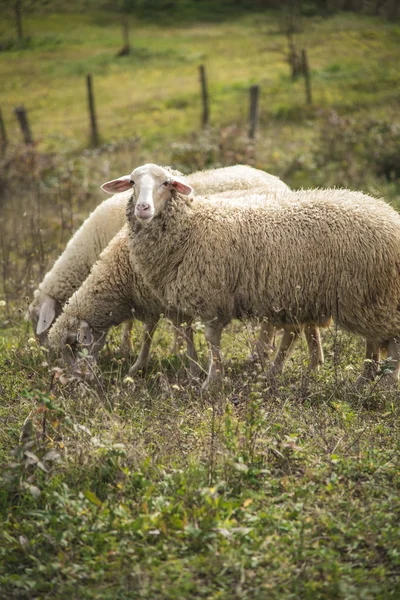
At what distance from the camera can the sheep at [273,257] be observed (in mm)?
4773

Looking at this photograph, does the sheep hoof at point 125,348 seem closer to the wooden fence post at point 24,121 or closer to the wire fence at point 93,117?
the wire fence at point 93,117

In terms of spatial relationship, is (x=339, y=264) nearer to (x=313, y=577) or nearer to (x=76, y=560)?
(x=313, y=577)

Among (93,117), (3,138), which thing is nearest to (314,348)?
(3,138)

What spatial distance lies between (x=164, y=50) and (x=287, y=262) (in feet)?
67.5

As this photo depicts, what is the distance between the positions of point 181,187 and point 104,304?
1.23m

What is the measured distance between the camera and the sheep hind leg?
4.90 m

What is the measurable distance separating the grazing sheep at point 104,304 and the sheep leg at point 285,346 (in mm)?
692

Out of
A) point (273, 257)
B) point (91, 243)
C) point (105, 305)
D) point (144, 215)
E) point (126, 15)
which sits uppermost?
point (126, 15)

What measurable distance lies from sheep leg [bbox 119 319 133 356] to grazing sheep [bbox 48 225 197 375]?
360 millimetres

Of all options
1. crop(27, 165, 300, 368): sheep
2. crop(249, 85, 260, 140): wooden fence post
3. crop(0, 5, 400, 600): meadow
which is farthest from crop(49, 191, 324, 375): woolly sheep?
crop(249, 85, 260, 140): wooden fence post

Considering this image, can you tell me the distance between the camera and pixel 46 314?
6.15 metres

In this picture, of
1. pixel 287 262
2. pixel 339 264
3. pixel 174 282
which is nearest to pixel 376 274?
pixel 339 264

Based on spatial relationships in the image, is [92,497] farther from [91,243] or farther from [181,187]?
[91,243]

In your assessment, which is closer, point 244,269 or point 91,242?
point 244,269
